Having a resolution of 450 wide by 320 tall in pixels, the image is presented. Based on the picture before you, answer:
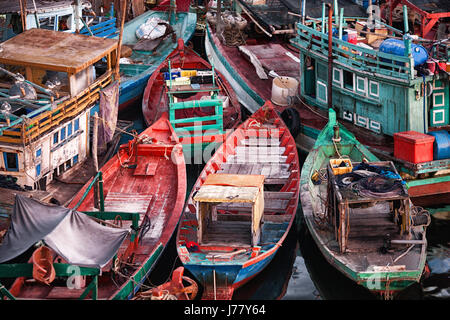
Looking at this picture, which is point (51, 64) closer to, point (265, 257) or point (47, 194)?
point (47, 194)

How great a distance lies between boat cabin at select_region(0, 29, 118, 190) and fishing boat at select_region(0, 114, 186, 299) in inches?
44.7

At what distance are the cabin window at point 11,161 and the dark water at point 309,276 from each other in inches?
159

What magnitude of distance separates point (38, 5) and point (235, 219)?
477 inches

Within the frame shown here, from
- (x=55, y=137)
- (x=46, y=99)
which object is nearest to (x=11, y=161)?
(x=55, y=137)

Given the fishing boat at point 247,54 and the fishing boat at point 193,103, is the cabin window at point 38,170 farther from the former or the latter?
the fishing boat at point 247,54

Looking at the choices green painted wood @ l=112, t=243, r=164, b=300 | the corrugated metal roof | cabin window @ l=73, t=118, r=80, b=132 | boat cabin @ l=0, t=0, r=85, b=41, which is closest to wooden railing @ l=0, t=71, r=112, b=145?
cabin window @ l=73, t=118, r=80, b=132

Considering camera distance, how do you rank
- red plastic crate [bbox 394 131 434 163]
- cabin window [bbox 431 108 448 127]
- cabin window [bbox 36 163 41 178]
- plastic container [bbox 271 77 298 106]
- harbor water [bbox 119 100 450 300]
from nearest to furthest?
harbor water [bbox 119 100 450 300] → cabin window [bbox 36 163 41 178] → red plastic crate [bbox 394 131 434 163] → cabin window [bbox 431 108 448 127] → plastic container [bbox 271 77 298 106]

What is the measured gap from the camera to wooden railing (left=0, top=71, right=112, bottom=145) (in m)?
15.5

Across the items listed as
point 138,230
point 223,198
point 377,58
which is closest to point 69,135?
point 138,230

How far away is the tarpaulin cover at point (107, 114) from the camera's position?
60.5ft

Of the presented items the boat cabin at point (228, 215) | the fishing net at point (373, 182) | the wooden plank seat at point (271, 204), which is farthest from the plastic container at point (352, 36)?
the boat cabin at point (228, 215)

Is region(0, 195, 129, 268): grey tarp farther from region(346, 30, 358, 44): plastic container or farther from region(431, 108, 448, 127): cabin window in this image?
region(346, 30, 358, 44): plastic container

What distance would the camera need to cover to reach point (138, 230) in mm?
14828

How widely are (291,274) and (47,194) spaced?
601 centimetres
